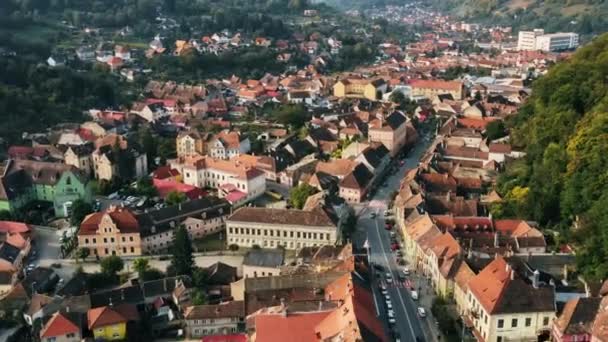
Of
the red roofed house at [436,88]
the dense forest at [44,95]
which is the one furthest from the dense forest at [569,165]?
the dense forest at [44,95]

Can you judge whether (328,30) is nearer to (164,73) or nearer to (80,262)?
(164,73)

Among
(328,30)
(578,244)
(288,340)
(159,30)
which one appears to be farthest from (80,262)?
(328,30)

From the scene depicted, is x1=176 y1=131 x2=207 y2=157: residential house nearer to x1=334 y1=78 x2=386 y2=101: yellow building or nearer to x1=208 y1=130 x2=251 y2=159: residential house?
x1=208 y1=130 x2=251 y2=159: residential house

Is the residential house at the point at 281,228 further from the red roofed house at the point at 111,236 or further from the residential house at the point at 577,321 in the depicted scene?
the residential house at the point at 577,321

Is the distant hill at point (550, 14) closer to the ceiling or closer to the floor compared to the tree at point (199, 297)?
closer to the ceiling

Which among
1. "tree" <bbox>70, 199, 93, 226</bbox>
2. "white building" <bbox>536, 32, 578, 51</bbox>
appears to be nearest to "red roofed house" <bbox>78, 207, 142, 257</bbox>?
"tree" <bbox>70, 199, 93, 226</bbox>

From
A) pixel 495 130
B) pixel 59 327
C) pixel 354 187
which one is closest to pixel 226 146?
pixel 354 187
